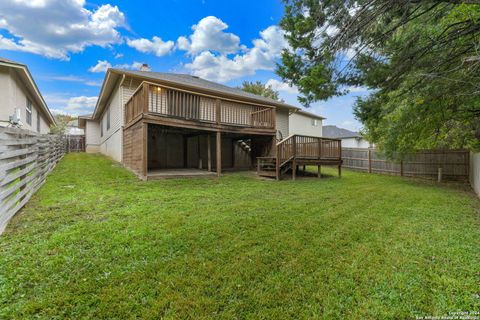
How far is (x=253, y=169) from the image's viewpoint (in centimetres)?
1260

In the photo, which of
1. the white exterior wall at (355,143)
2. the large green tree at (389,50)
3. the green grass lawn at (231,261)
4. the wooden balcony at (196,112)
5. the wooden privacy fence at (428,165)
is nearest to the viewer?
the green grass lawn at (231,261)

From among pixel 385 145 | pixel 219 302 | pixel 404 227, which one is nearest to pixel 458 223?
pixel 404 227

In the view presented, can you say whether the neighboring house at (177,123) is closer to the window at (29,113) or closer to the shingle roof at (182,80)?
the shingle roof at (182,80)

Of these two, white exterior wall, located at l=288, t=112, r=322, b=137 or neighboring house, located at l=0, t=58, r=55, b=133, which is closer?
neighboring house, located at l=0, t=58, r=55, b=133

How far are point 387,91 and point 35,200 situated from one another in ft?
30.3

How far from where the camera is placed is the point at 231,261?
262 centimetres

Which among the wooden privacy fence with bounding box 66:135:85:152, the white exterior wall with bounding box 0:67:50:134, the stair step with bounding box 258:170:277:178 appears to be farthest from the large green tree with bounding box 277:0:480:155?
the wooden privacy fence with bounding box 66:135:85:152

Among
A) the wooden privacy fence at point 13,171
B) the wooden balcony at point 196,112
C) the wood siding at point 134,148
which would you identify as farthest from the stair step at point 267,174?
the wooden privacy fence at point 13,171

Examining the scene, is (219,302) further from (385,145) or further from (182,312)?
(385,145)

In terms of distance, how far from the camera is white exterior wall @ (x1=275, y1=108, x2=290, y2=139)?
15.2 meters

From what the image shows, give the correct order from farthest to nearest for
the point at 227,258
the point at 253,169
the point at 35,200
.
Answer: the point at 253,169 < the point at 35,200 < the point at 227,258

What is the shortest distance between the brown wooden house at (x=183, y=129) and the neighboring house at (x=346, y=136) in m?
19.4

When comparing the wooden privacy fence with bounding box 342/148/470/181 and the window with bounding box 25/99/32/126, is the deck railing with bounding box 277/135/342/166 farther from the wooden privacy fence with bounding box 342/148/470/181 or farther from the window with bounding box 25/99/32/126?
the window with bounding box 25/99/32/126

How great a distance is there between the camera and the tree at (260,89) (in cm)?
3184
